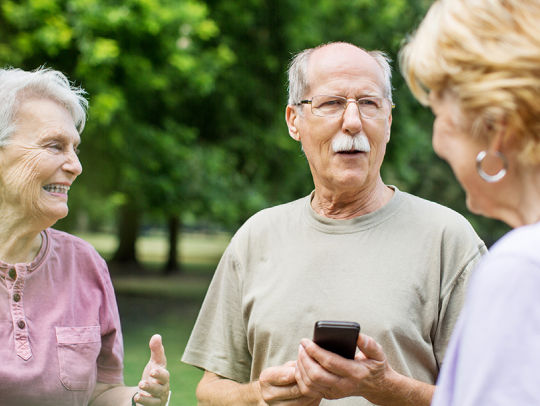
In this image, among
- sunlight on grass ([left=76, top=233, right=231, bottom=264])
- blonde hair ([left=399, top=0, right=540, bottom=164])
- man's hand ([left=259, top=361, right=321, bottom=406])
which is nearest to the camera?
blonde hair ([left=399, top=0, right=540, bottom=164])

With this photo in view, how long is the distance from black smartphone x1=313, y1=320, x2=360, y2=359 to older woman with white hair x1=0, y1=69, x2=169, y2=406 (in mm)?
787

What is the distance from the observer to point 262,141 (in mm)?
15430

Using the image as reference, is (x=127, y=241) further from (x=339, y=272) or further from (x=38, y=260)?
(x=339, y=272)

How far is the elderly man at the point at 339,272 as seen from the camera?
2422mm

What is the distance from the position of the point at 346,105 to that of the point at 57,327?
1.41 m

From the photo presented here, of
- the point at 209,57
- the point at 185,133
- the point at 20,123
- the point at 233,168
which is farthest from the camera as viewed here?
the point at 233,168

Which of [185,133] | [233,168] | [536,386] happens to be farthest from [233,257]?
[233,168]

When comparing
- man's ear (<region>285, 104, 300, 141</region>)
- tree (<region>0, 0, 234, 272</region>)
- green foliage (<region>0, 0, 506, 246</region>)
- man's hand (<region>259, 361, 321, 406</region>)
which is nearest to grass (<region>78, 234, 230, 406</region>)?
green foliage (<region>0, 0, 506, 246</region>)

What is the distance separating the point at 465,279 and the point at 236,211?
1169 cm

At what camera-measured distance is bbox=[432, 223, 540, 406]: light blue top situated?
45.0 inches

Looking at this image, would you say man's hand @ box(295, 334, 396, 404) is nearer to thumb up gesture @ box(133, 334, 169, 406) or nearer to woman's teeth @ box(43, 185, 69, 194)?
thumb up gesture @ box(133, 334, 169, 406)

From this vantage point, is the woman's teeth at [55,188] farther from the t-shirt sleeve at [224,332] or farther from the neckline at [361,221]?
the neckline at [361,221]

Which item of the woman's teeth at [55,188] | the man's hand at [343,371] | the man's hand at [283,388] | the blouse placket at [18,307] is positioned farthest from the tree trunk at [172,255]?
the man's hand at [343,371]

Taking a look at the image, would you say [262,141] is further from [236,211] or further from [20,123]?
[20,123]
